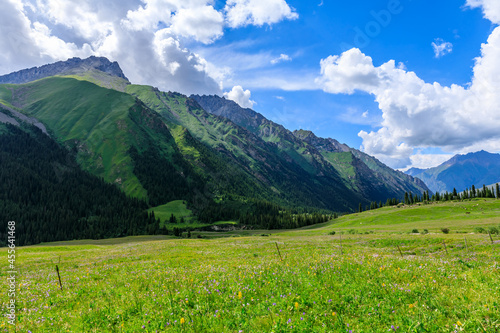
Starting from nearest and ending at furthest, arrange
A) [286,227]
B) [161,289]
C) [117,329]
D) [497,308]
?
[497,308] → [117,329] → [161,289] → [286,227]

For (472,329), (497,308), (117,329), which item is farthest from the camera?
(117,329)

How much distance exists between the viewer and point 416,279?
10727mm

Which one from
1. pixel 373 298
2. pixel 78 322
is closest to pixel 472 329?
pixel 373 298

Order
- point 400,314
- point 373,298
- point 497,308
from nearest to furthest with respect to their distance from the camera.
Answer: point 497,308, point 400,314, point 373,298

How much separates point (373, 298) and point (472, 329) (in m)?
3.09

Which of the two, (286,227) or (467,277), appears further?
(286,227)

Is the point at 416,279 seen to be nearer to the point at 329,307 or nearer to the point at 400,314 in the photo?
the point at 400,314

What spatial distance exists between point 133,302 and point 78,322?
2.03 metres

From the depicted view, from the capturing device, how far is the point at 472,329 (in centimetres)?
627

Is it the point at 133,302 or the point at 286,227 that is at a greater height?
the point at 133,302

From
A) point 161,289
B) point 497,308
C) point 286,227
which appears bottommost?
point 286,227

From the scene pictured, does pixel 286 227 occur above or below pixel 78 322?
below

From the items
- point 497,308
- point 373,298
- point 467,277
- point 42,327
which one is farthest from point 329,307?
point 42,327

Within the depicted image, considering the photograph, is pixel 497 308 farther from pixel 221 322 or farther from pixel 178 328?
pixel 178 328
